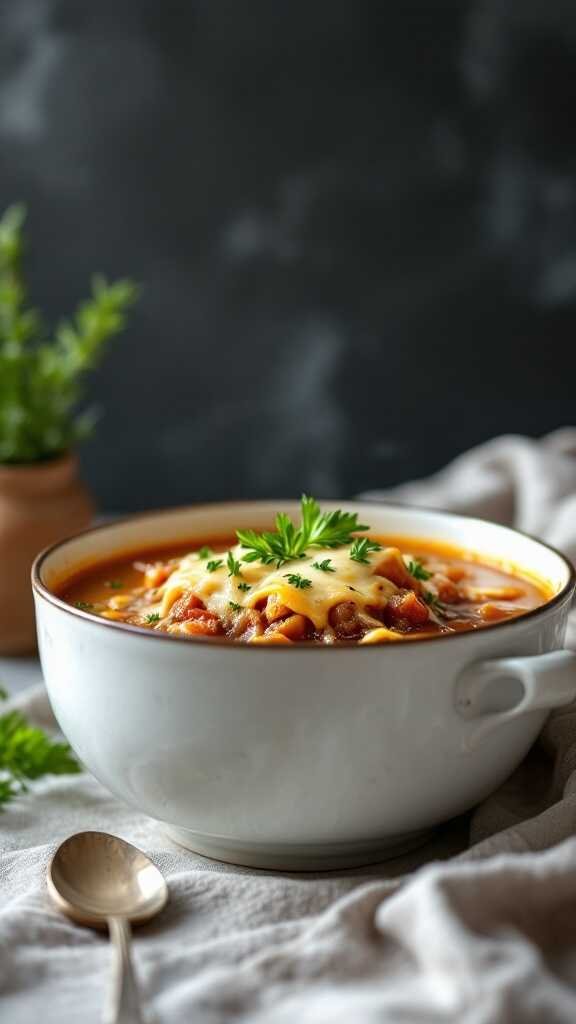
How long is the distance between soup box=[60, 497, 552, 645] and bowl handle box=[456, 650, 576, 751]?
0.23 feet

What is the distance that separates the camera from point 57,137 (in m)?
3.95

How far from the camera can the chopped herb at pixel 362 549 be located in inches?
78.7

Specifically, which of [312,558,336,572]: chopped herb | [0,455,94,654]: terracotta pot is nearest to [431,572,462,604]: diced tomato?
[312,558,336,572]: chopped herb

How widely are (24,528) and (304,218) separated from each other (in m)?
1.50

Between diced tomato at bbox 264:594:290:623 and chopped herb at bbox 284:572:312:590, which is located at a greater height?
chopped herb at bbox 284:572:312:590

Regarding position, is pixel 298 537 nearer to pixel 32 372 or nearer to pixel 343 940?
pixel 343 940

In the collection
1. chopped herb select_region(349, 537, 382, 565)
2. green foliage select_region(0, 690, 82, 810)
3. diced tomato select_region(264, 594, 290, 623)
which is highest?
chopped herb select_region(349, 537, 382, 565)

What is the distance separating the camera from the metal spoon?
1.71 m

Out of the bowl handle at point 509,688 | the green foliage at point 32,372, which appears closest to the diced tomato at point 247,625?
the bowl handle at point 509,688

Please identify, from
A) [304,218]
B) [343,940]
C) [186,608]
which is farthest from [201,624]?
[304,218]

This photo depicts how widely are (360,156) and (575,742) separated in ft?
7.82

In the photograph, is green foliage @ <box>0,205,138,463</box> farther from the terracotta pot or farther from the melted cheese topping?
the melted cheese topping

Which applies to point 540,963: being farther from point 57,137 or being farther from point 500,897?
point 57,137

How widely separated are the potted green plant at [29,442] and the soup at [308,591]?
0.81 m
